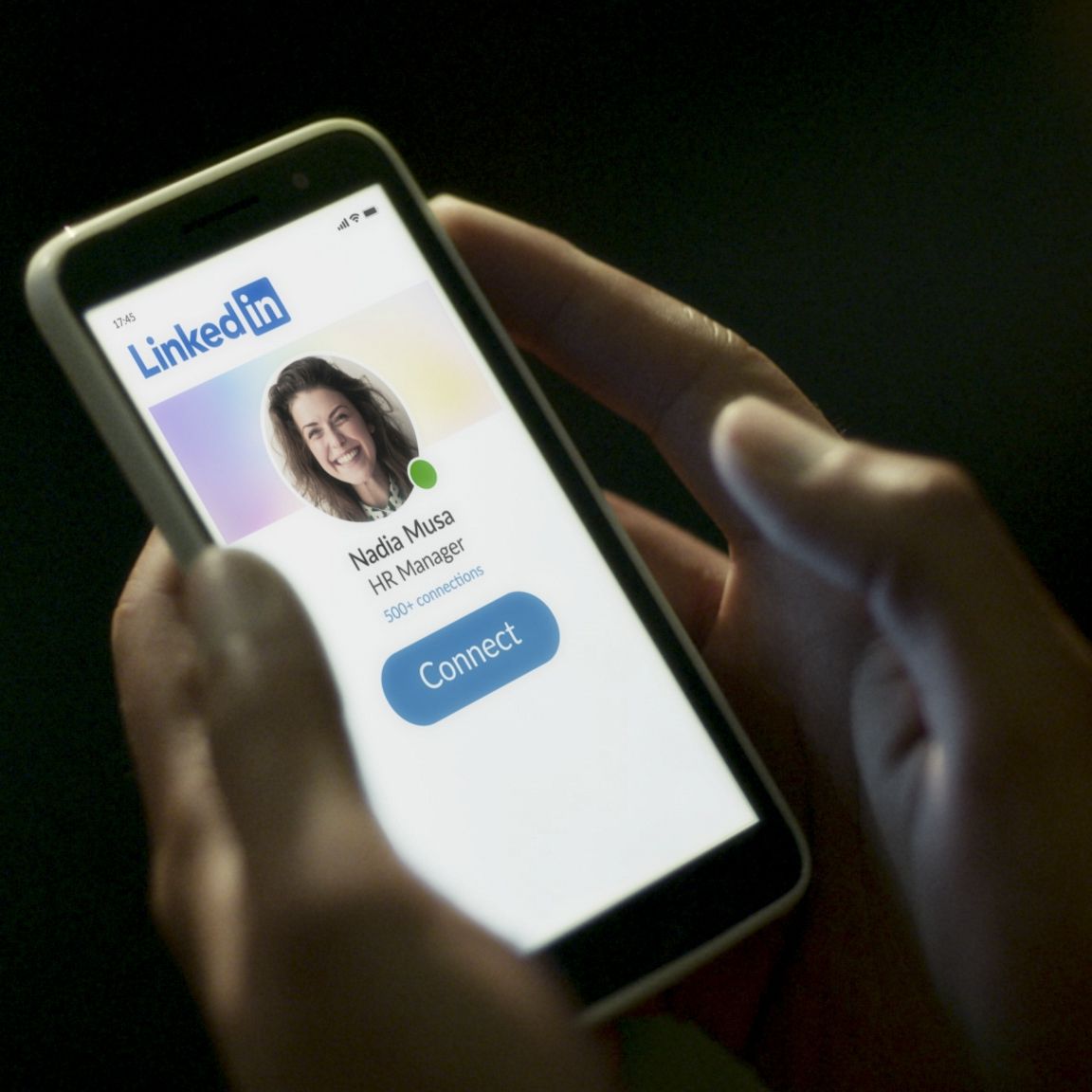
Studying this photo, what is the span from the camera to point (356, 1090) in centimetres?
33

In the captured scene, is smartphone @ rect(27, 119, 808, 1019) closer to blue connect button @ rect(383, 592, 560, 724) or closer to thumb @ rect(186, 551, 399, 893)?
blue connect button @ rect(383, 592, 560, 724)

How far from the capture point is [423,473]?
52 centimetres

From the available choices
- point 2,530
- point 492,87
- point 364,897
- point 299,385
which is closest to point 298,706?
point 364,897

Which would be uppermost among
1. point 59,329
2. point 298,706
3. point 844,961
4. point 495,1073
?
point 59,329

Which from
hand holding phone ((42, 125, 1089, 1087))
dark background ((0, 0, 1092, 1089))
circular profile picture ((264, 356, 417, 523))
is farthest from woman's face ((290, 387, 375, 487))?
dark background ((0, 0, 1092, 1089))

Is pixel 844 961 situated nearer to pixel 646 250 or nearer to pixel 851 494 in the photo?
pixel 851 494

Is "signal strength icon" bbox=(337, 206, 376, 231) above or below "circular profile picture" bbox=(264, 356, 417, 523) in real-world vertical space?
above

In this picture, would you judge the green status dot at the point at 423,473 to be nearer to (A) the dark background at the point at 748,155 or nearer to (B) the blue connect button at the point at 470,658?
(B) the blue connect button at the point at 470,658

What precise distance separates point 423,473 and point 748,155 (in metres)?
0.37

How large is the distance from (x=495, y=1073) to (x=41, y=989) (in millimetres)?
425

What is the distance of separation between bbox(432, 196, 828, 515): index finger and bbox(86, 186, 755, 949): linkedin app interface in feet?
0.20

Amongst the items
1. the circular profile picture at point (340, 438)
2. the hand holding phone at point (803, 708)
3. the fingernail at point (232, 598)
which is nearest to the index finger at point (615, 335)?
the hand holding phone at point (803, 708)

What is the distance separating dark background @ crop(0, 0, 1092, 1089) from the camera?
697mm

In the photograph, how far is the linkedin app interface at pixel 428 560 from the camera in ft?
1.62
